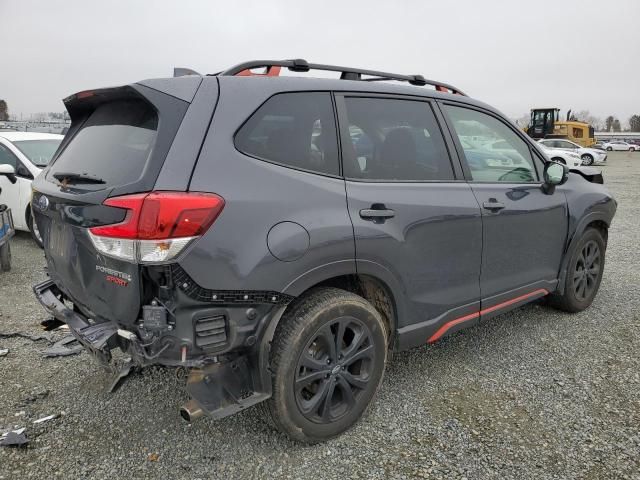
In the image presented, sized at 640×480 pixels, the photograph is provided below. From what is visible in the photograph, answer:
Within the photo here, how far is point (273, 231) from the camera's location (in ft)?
7.04

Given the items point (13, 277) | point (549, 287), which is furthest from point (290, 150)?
point (13, 277)

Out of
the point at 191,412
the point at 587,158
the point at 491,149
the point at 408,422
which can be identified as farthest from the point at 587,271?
the point at 587,158

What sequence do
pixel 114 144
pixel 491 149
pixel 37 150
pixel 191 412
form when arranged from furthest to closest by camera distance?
pixel 37 150, pixel 491 149, pixel 114 144, pixel 191 412

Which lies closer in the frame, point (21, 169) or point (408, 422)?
point (408, 422)

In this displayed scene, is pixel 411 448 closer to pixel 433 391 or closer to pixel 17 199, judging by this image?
pixel 433 391

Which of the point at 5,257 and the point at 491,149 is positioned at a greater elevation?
the point at 491,149

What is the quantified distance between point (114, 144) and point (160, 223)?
27.1 inches

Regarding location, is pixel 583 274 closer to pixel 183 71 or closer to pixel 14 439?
pixel 183 71

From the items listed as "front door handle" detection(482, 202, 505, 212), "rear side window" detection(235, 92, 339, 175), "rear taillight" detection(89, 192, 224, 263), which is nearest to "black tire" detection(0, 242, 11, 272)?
"rear taillight" detection(89, 192, 224, 263)

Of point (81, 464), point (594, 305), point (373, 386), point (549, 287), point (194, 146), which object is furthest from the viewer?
point (594, 305)

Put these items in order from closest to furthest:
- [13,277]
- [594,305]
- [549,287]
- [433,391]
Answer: [433,391] → [549,287] → [594,305] → [13,277]

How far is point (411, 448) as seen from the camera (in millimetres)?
2510

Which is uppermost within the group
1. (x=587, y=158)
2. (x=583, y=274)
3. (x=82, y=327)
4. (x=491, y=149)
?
(x=491, y=149)

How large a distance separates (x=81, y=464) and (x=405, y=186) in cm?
216
